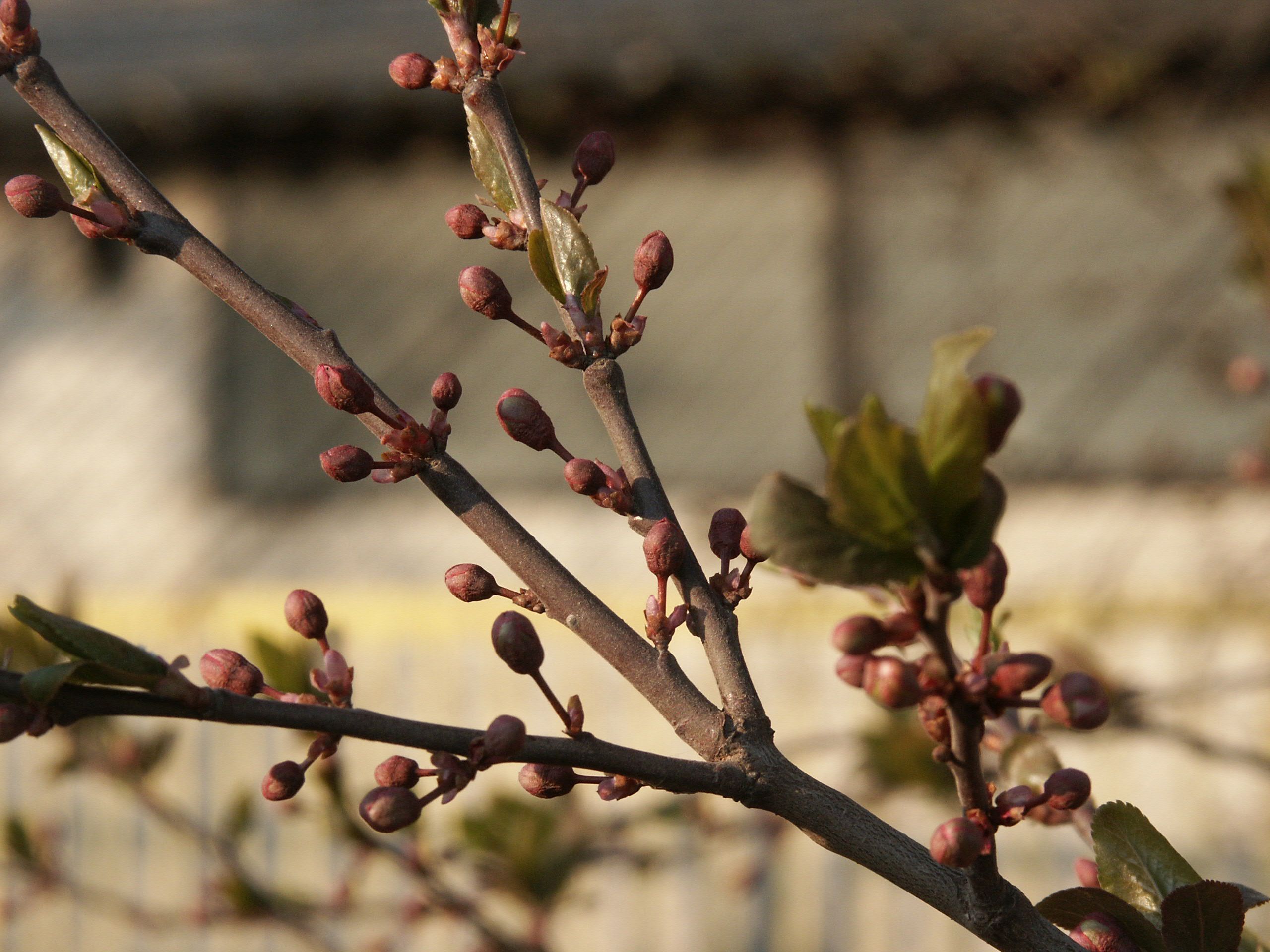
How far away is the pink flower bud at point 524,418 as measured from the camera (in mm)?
604

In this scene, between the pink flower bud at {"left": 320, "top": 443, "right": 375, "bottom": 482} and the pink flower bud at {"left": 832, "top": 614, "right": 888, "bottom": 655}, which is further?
the pink flower bud at {"left": 320, "top": 443, "right": 375, "bottom": 482}

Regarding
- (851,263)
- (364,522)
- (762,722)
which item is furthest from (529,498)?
(762,722)

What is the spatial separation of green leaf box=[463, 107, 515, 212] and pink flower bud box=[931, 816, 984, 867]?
41 centimetres

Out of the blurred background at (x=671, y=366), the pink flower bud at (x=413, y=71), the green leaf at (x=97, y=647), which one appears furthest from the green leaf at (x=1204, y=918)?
the blurred background at (x=671, y=366)

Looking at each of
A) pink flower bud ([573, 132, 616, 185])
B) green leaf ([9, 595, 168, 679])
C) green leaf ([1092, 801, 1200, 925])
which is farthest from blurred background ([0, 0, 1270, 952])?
green leaf ([9, 595, 168, 679])

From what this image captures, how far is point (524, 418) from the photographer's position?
1.98 ft

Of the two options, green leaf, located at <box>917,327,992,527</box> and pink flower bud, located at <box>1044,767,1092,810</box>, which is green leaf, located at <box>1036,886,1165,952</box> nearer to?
pink flower bud, located at <box>1044,767,1092,810</box>

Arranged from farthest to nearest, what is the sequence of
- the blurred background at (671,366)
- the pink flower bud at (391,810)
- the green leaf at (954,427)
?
the blurred background at (671,366)
the pink flower bud at (391,810)
the green leaf at (954,427)

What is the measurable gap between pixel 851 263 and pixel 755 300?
0.32 metres

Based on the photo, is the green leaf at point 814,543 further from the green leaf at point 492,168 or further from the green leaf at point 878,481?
the green leaf at point 492,168

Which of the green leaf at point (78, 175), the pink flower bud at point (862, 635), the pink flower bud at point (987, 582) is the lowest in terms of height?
the pink flower bud at point (862, 635)

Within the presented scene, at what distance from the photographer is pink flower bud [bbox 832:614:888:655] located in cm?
46

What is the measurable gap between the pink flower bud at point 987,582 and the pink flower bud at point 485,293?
0.93 feet

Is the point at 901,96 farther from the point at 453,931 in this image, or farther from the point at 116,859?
the point at 116,859
